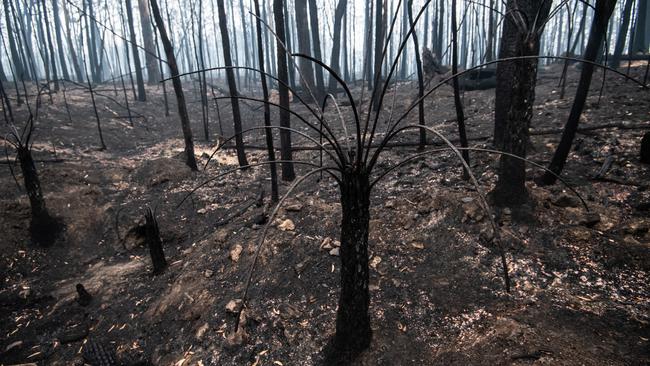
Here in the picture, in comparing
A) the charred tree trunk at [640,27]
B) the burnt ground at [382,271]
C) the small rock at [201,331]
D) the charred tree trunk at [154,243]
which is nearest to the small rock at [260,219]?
the burnt ground at [382,271]

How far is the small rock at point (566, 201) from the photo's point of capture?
4.77 meters

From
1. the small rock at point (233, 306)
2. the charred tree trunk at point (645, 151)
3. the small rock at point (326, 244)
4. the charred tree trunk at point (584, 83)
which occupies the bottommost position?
the small rock at point (233, 306)

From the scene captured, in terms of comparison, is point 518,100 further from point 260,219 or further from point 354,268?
point 260,219

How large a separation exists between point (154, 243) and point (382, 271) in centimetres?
407

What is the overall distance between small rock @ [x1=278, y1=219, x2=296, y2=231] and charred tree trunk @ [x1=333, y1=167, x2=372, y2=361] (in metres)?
2.46

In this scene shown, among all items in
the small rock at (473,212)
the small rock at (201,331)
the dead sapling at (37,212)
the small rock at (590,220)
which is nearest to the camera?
the small rock at (201,331)

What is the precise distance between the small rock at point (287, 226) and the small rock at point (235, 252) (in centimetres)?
76

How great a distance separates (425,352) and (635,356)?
1.71m

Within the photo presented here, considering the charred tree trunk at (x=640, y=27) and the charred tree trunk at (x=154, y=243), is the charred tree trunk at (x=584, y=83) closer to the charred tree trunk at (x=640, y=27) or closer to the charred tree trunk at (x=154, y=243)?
the charred tree trunk at (x=154, y=243)

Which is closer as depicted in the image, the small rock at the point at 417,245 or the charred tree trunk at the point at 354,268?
the charred tree trunk at the point at 354,268

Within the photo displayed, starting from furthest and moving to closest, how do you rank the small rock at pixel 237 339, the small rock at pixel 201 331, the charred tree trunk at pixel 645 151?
1. the charred tree trunk at pixel 645 151
2. the small rock at pixel 201 331
3. the small rock at pixel 237 339

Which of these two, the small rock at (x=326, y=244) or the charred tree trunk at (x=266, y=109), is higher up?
the charred tree trunk at (x=266, y=109)

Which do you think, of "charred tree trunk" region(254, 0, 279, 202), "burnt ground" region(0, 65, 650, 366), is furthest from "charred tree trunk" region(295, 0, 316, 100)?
"charred tree trunk" region(254, 0, 279, 202)

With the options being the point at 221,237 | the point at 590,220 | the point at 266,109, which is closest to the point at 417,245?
the point at 590,220
